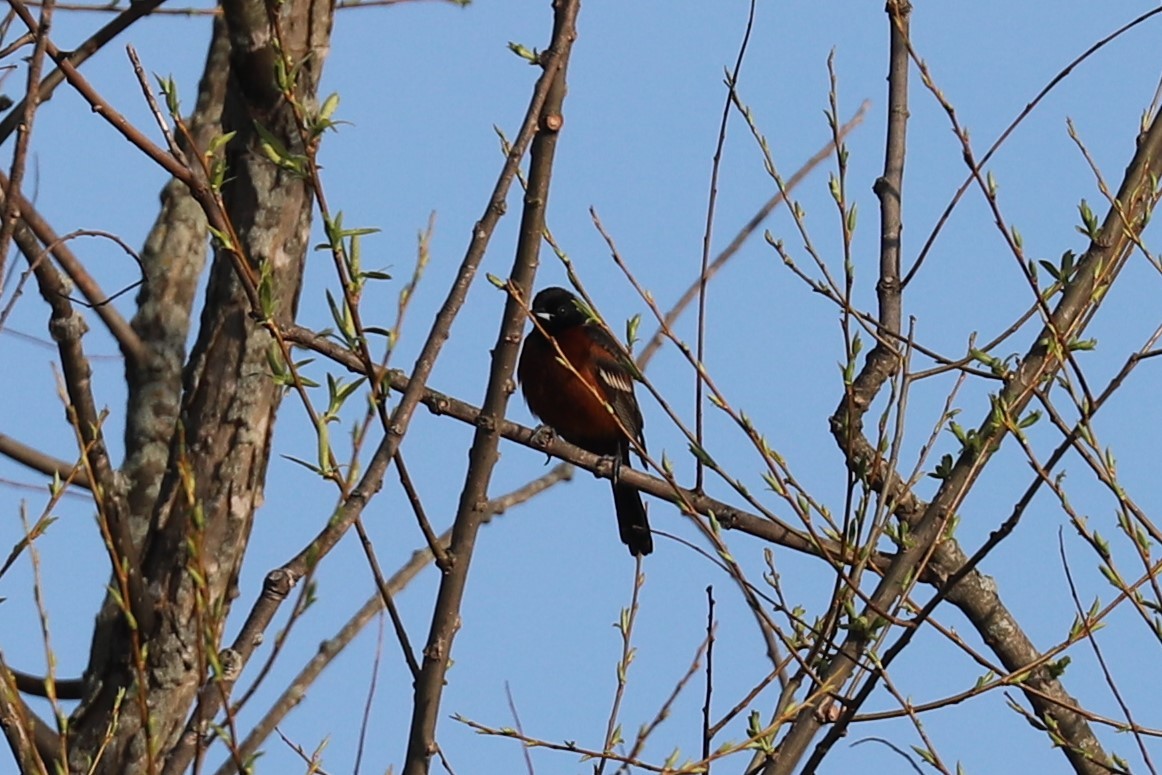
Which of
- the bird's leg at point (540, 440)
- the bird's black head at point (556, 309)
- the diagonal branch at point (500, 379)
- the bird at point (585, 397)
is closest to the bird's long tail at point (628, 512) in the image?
the bird at point (585, 397)

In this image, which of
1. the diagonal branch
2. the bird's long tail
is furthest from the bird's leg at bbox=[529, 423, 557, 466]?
the bird's long tail

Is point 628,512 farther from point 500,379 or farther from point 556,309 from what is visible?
point 500,379

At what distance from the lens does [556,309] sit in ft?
25.5

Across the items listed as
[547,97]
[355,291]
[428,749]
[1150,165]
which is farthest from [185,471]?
[1150,165]

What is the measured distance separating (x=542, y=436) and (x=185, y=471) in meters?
2.09

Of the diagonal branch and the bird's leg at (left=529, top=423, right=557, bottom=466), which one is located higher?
the bird's leg at (left=529, top=423, right=557, bottom=466)

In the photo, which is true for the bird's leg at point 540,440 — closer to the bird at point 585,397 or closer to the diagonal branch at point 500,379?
the diagonal branch at point 500,379

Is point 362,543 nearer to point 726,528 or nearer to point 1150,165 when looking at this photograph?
point 726,528

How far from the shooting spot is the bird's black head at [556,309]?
24.7ft

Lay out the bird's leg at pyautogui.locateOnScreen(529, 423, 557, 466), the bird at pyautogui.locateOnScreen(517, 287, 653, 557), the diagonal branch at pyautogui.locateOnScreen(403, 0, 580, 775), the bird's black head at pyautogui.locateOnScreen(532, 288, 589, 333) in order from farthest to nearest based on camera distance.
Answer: the bird's black head at pyautogui.locateOnScreen(532, 288, 589, 333), the bird at pyautogui.locateOnScreen(517, 287, 653, 557), the bird's leg at pyautogui.locateOnScreen(529, 423, 557, 466), the diagonal branch at pyautogui.locateOnScreen(403, 0, 580, 775)

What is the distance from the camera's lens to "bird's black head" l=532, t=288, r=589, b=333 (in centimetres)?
752

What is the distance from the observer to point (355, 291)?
7.00ft

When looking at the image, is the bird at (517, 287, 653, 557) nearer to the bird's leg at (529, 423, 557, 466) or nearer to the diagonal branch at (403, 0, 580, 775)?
the bird's leg at (529, 423, 557, 466)

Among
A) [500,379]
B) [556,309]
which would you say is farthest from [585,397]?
[500,379]
